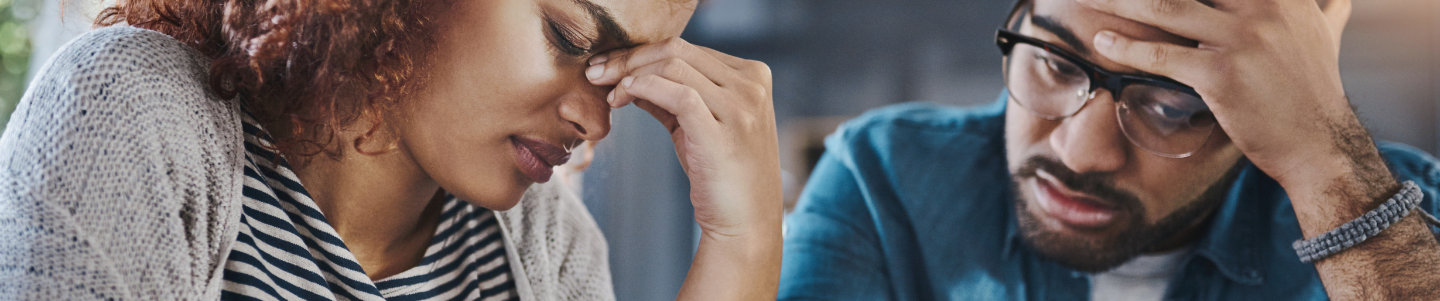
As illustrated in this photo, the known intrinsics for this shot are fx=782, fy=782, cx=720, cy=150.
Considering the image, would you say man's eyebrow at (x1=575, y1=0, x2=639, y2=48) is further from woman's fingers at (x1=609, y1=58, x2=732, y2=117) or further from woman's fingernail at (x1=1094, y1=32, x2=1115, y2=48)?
woman's fingernail at (x1=1094, y1=32, x2=1115, y2=48)

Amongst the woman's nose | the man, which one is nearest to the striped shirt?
the woman's nose

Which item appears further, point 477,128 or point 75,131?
point 477,128

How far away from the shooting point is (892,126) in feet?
3.26

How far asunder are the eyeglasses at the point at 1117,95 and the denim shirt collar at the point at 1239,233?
98 millimetres

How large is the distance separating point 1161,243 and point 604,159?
6.47 ft

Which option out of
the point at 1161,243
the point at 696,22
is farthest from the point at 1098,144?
the point at 696,22

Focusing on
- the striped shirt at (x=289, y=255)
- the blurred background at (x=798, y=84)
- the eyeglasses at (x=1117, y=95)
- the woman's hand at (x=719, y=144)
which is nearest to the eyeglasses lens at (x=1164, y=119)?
the eyeglasses at (x=1117, y=95)

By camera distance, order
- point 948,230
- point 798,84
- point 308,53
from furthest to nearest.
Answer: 1. point 798,84
2. point 948,230
3. point 308,53

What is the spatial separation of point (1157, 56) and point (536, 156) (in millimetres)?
592

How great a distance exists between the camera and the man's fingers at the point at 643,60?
748 mm

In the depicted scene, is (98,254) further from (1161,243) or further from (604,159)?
(604,159)

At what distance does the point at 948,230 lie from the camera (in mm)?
908

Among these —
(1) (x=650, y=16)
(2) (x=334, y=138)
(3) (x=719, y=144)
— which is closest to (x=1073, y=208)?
(3) (x=719, y=144)

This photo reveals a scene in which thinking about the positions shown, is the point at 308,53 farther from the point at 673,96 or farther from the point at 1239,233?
the point at 1239,233
